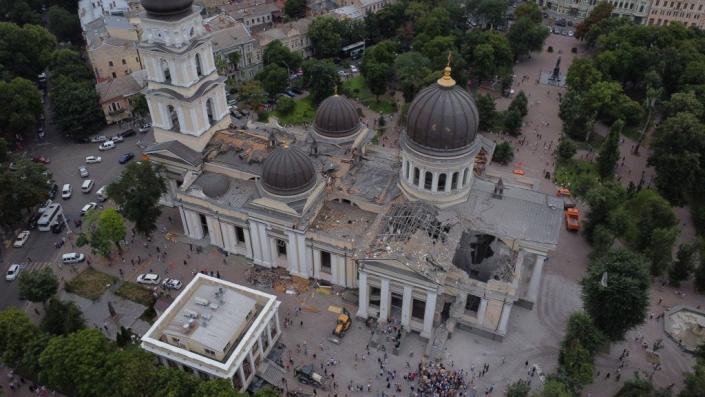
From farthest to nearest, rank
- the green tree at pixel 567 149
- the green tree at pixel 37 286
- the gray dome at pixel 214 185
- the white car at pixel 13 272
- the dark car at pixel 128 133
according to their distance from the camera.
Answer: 1. the dark car at pixel 128 133
2. the green tree at pixel 567 149
3. the gray dome at pixel 214 185
4. the white car at pixel 13 272
5. the green tree at pixel 37 286

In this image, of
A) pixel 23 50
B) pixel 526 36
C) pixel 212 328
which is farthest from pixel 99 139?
pixel 526 36

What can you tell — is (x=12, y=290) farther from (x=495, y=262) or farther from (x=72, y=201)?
(x=495, y=262)

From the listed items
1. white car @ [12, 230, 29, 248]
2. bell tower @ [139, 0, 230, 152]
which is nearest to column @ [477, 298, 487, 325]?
bell tower @ [139, 0, 230, 152]

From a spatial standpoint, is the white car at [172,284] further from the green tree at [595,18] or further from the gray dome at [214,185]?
the green tree at [595,18]

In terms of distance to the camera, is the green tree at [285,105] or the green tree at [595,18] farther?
the green tree at [595,18]

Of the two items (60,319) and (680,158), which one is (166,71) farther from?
(680,158)

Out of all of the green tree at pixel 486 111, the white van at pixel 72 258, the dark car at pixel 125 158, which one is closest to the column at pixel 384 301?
the white van at pixel 72 258
